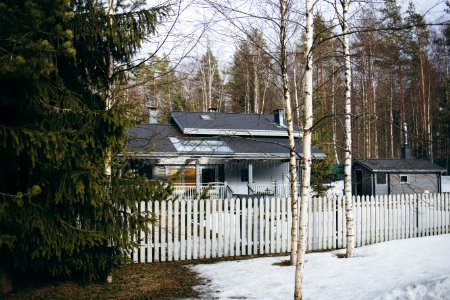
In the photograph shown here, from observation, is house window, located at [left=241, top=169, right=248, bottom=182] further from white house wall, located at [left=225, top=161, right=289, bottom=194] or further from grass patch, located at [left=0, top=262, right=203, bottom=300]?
grass patch, located at [left=0, top=262, right=203, bottom=300]

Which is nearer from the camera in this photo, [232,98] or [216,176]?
[216,176]

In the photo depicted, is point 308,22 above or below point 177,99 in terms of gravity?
below

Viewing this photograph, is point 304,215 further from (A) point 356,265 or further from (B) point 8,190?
(B) point 8,190

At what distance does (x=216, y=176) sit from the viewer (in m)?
24.3

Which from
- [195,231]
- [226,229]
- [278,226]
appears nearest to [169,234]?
[195,231]

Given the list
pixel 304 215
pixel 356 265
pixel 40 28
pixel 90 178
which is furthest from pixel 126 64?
pixel 356 265

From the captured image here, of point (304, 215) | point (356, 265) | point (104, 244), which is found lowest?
point (356, 265)

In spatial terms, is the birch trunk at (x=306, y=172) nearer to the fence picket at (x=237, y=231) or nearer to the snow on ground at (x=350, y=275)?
the snow on ground at (x=350, y=275)

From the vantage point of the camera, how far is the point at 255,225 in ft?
33.6

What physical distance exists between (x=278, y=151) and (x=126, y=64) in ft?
Answer: 52.1

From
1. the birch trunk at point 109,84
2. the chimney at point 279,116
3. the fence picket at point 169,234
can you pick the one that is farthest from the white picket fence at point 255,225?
the chimney at point 279,116

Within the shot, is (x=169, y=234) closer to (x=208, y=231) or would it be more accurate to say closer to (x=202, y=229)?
(x=202, y=229)

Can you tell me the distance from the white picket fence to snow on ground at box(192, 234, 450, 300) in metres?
0.84

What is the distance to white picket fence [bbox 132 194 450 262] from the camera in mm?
9547
